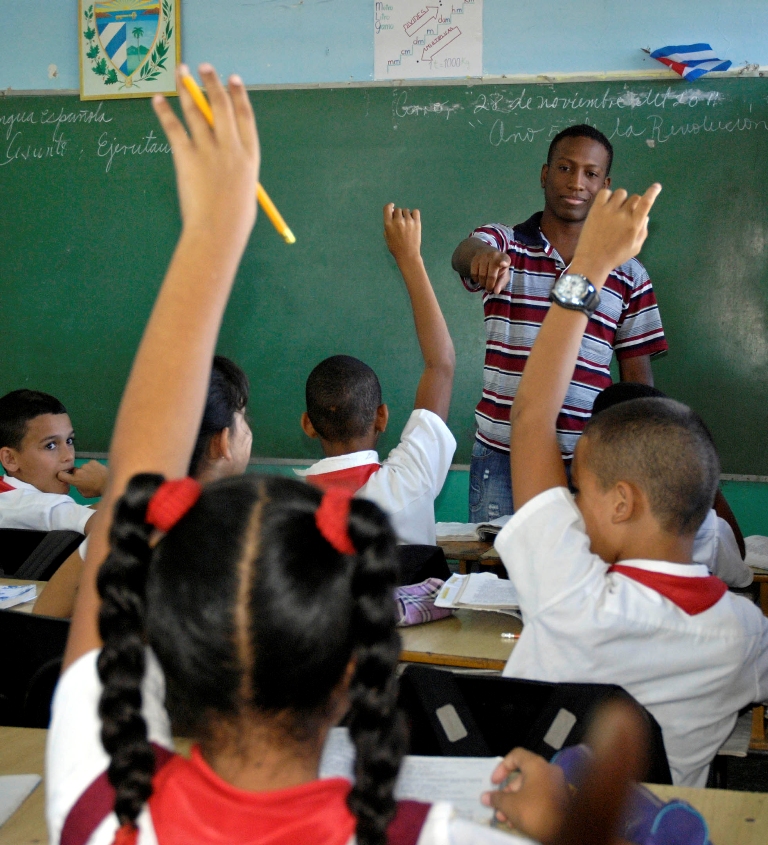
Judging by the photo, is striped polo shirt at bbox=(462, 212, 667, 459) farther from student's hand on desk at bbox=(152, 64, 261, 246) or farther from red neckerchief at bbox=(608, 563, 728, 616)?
student's hand on desk at bbox=(152, 64, 261, 246)

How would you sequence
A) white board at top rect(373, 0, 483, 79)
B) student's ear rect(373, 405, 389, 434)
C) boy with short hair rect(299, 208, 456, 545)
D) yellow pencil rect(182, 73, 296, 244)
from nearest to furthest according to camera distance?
yellow pencil rect(182, 73, 296, 244) < boy with short hair rect(299, 208, 456, 545) < student's ear rect(373, 405, 389, 434) < white board at top rect(373, 0, 483, 79)

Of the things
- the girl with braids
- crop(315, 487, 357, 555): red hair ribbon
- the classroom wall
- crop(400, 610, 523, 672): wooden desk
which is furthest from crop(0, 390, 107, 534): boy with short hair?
crop(315, 487, 357, 555): red hair ribbon

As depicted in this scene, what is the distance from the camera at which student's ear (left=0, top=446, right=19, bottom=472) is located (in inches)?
125

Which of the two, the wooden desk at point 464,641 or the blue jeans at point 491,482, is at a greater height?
the blue jeans at point 491,482

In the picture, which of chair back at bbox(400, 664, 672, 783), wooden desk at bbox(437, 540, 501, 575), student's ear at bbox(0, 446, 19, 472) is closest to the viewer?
chair back at bbox(400, 664, 672, 783)

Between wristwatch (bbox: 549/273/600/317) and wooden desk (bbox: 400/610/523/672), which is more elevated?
wristwatch (bbox: 549/273/600/317)

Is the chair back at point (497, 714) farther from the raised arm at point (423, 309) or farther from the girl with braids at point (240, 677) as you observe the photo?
the raised arm at point (423, 309)

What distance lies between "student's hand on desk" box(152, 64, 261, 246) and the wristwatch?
0.63 m

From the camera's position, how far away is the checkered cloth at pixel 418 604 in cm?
194

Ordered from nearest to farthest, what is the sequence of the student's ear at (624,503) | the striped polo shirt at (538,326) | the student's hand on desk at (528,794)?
the student's hand on desk at (528,794)
the student's ear at (624,503)
the striped polo shirt at (538,326)

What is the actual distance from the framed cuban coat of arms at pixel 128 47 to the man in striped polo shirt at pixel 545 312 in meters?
2.10

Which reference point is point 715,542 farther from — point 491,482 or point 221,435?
point 221,435

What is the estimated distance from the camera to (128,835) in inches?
27.0

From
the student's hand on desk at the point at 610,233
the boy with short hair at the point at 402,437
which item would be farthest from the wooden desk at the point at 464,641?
the student's hand on desk at the point at 610,233
